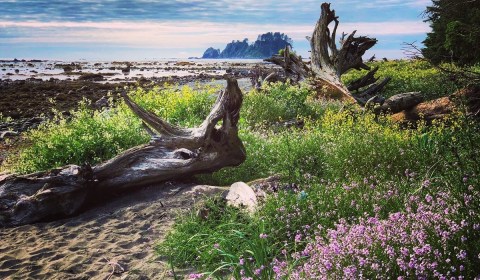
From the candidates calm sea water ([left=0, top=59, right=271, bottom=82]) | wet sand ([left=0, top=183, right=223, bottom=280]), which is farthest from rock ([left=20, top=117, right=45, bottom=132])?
calm sea water ([left=0, top=59, right=271, bottom=82])

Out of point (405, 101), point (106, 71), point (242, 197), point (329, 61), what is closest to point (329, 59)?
point (329, 61)

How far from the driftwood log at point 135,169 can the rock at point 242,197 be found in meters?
1.63

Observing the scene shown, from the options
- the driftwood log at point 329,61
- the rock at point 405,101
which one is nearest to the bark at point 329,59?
the driftwood log at point 329,61

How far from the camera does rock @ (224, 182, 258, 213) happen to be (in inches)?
262

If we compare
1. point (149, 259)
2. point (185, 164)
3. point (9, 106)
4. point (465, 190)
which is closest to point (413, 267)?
point (465, 190)

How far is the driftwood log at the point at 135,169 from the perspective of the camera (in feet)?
25.6

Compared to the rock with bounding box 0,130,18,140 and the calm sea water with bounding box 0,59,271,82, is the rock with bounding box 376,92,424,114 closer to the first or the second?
the rock with bounding box 0,130,18,140

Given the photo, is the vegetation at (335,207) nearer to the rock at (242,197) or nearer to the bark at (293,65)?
the rock at (242,197)

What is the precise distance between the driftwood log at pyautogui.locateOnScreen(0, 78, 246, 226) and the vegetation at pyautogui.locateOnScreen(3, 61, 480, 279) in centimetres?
80

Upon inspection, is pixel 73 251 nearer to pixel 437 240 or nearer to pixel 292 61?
pixel 437 240

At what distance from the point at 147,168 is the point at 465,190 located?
5.83 meters

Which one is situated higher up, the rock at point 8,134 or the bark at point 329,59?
the bark at point 329,59

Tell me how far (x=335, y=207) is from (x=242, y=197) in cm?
156

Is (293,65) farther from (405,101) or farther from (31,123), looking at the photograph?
(31,123)
